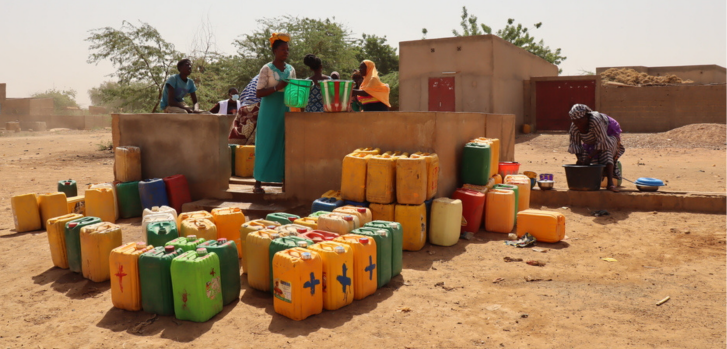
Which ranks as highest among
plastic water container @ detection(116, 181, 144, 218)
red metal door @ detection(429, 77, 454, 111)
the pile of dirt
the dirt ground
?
the pile of dirt

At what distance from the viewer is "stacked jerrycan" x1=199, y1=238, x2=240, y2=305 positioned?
3674 mm

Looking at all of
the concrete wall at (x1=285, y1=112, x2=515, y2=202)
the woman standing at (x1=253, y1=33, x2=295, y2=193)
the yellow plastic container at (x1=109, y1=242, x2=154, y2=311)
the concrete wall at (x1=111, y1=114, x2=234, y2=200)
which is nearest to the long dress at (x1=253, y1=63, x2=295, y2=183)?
the woman standing at (x1=253, y1=33, x2=295, y2=193)

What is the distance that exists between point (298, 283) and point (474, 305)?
1284 millimetres

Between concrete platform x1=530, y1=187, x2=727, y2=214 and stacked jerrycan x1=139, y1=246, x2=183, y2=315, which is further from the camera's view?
concrete platform x1=530, y1=187, x2=727, y2=214

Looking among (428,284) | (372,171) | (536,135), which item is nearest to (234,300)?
(428,284)

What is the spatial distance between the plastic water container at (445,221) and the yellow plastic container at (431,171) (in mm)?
125

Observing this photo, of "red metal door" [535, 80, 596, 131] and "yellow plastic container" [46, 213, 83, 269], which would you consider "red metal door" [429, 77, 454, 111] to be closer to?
"red metal door" [535, 80, 596, 131]

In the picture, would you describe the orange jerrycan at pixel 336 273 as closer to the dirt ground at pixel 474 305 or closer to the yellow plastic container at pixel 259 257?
the dirt ground at pixel 474 305

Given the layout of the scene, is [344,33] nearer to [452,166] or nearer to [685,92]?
[685,92]

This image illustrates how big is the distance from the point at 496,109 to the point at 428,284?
12806 millimetres

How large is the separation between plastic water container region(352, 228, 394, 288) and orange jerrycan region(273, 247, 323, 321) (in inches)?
25.6

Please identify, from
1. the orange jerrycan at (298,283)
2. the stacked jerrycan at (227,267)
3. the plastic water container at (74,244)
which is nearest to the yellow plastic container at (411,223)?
the orange jerrycan at (298,283)

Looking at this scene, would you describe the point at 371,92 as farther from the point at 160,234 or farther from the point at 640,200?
the point at 640,200

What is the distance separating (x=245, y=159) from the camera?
26.0ft
